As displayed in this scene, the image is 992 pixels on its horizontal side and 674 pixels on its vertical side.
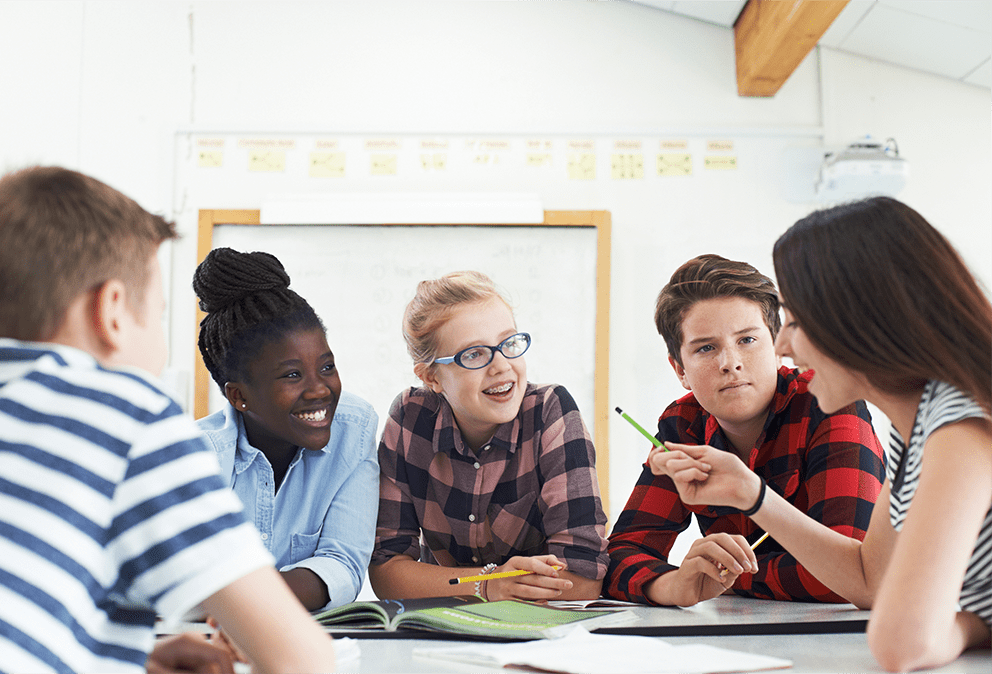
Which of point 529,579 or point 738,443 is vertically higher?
point 738,443

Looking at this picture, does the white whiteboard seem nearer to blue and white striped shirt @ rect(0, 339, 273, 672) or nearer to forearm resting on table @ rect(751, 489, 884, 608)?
forearm resting on table @ rect(751, 489, 884, 608)

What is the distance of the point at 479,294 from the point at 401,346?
143 cm

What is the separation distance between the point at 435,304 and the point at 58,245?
943 mm

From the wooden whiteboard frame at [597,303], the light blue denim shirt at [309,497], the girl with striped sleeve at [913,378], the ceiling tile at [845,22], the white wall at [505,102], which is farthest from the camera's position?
the white wall at [505,102]

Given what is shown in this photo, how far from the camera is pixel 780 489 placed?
4.70 ft

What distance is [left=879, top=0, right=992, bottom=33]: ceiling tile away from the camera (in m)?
2.64

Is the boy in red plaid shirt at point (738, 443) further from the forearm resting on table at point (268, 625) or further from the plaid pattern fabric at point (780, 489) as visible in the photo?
the forearm resting on table at point (268, 625)

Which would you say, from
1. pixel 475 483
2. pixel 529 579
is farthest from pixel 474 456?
pixel 529 579

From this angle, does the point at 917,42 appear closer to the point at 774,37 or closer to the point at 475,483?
the point at 774,37

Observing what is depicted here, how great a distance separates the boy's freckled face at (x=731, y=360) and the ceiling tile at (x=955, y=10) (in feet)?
6.19

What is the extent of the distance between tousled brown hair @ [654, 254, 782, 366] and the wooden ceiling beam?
4.50 ft

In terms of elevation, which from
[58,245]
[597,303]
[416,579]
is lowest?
[416,579]

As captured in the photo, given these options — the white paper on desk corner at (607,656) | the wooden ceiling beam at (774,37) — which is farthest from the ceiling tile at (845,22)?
the white paper on desk corner at (607,656)

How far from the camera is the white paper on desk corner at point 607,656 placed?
75 cm
